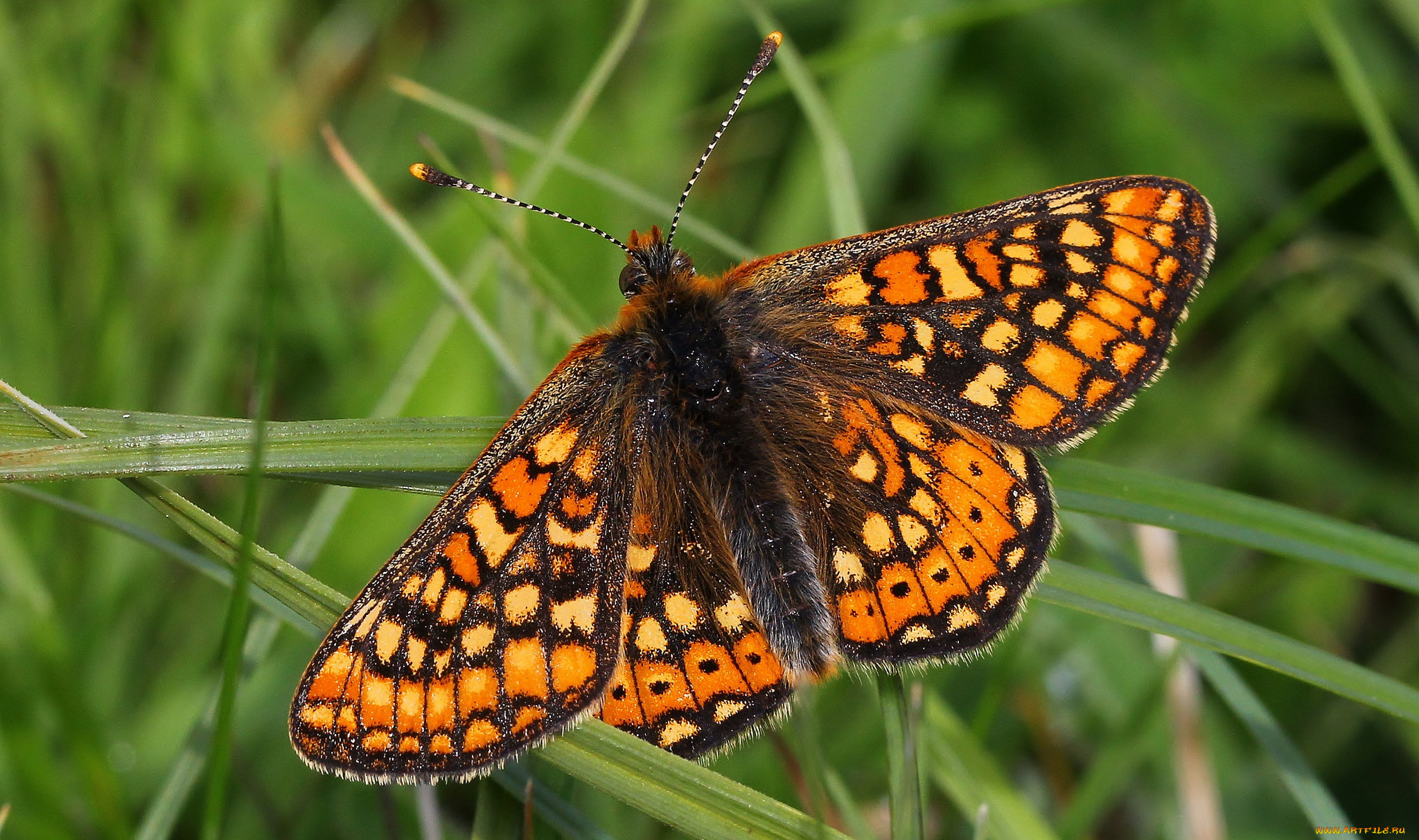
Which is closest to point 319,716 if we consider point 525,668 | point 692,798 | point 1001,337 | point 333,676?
point 333,676

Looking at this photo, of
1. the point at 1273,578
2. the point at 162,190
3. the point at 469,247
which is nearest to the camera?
the point at 1273,578

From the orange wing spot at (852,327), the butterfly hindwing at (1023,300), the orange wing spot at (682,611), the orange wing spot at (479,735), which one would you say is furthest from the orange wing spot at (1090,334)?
the orange wing spot at (479,735)

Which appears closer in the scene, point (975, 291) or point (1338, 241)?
point (975, 291)

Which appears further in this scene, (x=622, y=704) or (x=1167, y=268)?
(x=1167, y=268)

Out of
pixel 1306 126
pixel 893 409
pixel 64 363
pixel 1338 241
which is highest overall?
pixel 1306 126

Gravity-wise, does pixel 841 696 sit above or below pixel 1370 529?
above

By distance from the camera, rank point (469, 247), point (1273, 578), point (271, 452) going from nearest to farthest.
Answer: point (271, 452) < point (1273, 578) < point (469, 247)

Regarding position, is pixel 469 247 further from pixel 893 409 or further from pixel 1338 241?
pixel 1338 241

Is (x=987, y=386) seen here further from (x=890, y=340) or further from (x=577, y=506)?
(x=577, y=506)

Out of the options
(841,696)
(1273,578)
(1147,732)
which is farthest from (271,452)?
(1273,578)
